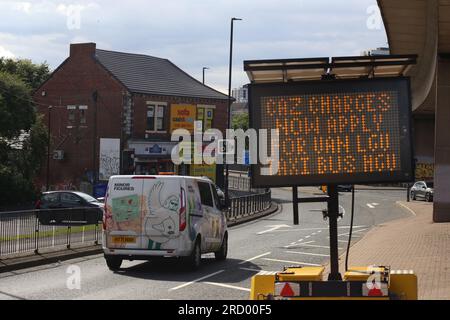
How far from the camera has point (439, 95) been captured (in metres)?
26.8

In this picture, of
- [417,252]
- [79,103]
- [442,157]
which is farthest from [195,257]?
[79,103]

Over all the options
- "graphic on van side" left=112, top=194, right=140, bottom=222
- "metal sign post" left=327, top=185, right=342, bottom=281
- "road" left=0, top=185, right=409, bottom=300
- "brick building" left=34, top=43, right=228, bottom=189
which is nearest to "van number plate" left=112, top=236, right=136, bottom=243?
"graphic on van side" left=112, top=194, right=140, bottom=222

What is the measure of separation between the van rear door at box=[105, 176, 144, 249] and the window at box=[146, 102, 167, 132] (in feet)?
124

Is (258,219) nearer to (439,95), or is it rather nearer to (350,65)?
(439,95)

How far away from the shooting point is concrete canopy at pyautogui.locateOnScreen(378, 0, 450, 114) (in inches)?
704

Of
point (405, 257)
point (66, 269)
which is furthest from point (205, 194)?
point (405, 257)

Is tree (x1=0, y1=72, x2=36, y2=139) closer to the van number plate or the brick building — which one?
the brick building

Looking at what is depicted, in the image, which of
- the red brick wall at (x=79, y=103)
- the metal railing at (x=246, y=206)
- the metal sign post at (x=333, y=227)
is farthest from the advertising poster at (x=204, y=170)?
the metal sign post at (x=333, y=227)

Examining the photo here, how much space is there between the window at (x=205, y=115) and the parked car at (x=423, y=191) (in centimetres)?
1703

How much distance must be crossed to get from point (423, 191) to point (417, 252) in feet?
110

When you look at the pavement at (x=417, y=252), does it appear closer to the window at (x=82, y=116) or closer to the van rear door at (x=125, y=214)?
the van rear door at (x=125, y=214)

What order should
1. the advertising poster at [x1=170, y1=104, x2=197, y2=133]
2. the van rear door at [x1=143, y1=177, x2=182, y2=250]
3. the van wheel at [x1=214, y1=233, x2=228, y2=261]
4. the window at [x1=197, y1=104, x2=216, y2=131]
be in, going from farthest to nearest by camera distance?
the window at [x1=197, y1=104, x2=216, y2=131] → the advertising poster at [x1=170, y1=104, x2=197, y2=133] → the van wheel at [x1=214, y1=233, x2=228, y2=261] → the van rear door at [x1=143, y1=177, x2=182, y2=250]

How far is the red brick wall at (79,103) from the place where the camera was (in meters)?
53.2
